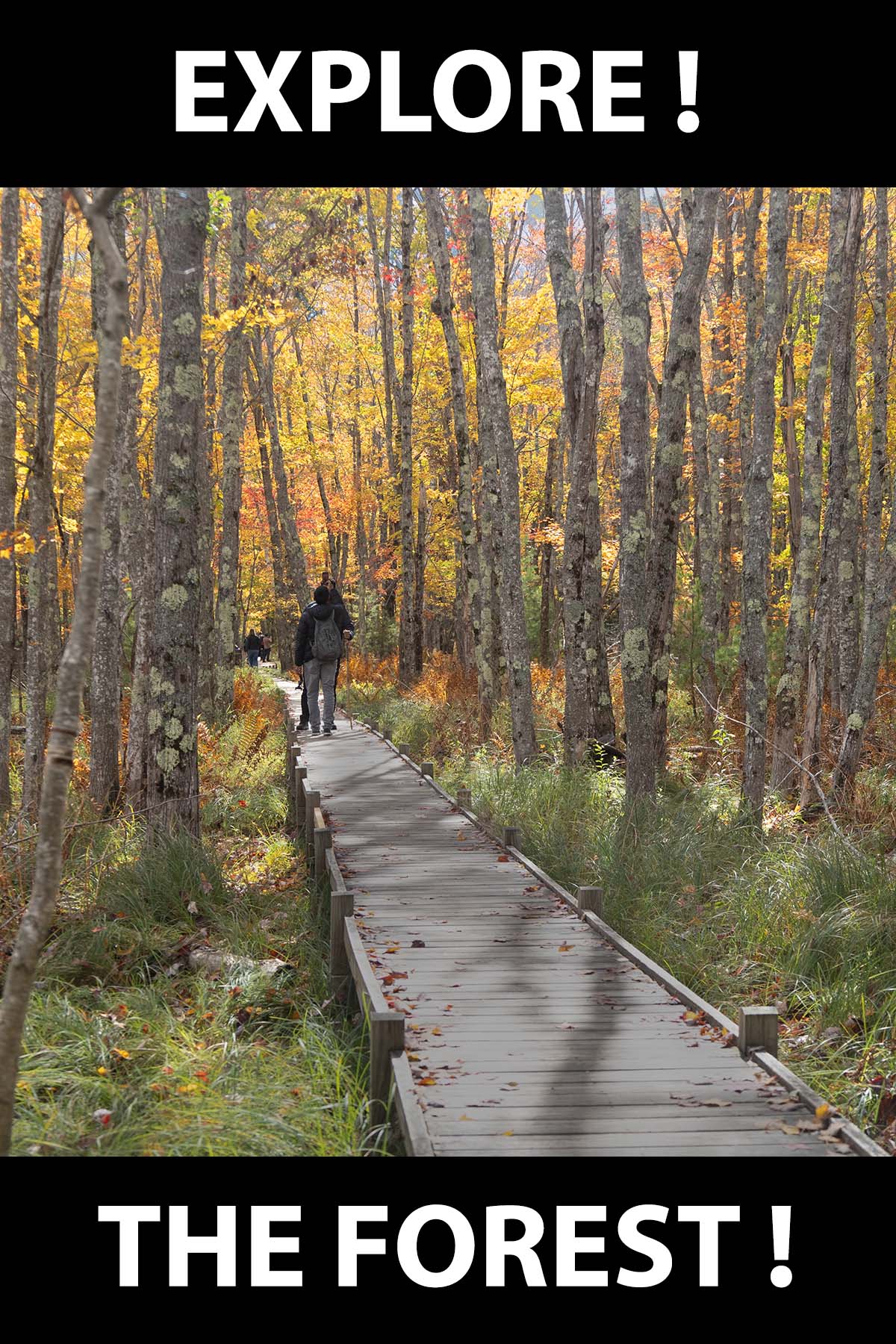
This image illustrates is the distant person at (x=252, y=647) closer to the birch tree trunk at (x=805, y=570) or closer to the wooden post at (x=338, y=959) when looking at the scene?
the birch tree trunk at (x=805, y=570)

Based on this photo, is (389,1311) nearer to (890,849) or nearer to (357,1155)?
(357,1155)

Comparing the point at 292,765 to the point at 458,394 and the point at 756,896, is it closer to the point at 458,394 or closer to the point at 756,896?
the point at 756,896

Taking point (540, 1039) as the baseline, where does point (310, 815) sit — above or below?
above

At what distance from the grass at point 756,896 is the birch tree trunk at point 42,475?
491cm

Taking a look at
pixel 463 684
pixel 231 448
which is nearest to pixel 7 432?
pixel 231 448

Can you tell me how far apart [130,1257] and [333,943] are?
3303 mm

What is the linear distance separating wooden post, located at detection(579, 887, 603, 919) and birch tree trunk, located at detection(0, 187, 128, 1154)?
4930 millimetres

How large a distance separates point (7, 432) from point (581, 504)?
6701 mm

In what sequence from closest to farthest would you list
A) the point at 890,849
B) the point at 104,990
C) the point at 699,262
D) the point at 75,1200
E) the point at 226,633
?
1. the point at 75,1200
2. the point at 104,990
3. the point at 890,849
4. the point at 699,262
5. the point at 226,633

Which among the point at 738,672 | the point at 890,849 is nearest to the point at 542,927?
the point at 890,849

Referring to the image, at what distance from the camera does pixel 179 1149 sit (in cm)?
477

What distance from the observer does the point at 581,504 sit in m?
14.2

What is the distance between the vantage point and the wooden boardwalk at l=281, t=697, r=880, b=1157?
4.81m

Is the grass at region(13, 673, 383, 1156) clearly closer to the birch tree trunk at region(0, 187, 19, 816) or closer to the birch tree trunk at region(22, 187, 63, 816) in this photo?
the birch tree trunk at region(22, 187, 63, 816)
